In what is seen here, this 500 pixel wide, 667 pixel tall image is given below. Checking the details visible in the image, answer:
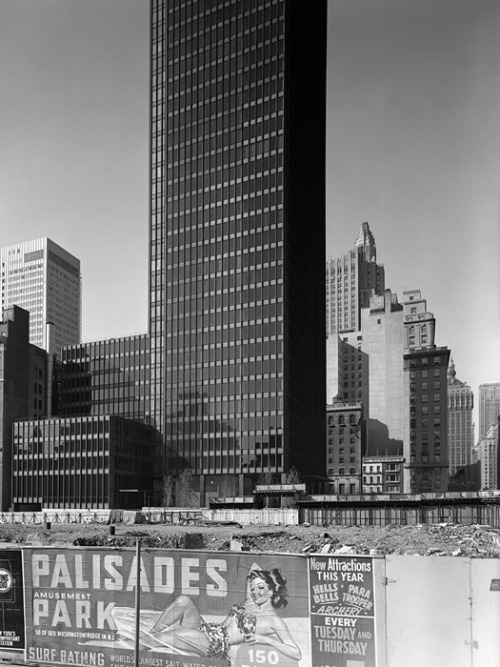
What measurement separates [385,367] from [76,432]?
41.5m

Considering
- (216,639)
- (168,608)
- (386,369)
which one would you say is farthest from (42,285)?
(216,639)

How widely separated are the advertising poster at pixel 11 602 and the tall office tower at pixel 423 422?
65.4 meters

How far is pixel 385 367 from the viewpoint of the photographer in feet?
270

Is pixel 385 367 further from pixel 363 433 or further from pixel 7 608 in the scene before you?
pixel 7 608

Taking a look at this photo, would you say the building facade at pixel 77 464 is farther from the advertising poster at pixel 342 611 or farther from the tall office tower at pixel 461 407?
the advertising poster at pixel 342 611

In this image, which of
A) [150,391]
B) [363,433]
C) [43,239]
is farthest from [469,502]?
[43,239]

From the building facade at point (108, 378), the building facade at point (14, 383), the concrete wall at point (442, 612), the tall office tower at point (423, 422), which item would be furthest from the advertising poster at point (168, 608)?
the tall office tower at point (423, 422)

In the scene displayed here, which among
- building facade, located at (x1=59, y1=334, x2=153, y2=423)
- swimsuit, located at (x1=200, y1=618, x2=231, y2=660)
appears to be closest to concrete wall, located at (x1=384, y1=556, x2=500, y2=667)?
swimsuit, located at (x1=200, y1=618, x2=231, y2=660)

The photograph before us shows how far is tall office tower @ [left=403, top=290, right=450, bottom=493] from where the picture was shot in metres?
71.5

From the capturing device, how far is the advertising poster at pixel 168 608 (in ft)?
19.5

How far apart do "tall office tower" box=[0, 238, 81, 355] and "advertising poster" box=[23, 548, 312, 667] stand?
4030 inches

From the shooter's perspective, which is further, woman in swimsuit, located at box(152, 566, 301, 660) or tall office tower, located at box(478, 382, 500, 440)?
woman in swimsuit, located at box(152, 566, 301, 660)

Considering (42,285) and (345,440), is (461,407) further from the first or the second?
(42,285)

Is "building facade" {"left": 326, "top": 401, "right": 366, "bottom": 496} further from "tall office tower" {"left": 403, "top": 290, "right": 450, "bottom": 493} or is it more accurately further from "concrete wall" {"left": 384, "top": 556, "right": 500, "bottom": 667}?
"concrete wall" {"left": 384, "top": 556, "right": 500, "bottom": 667}
